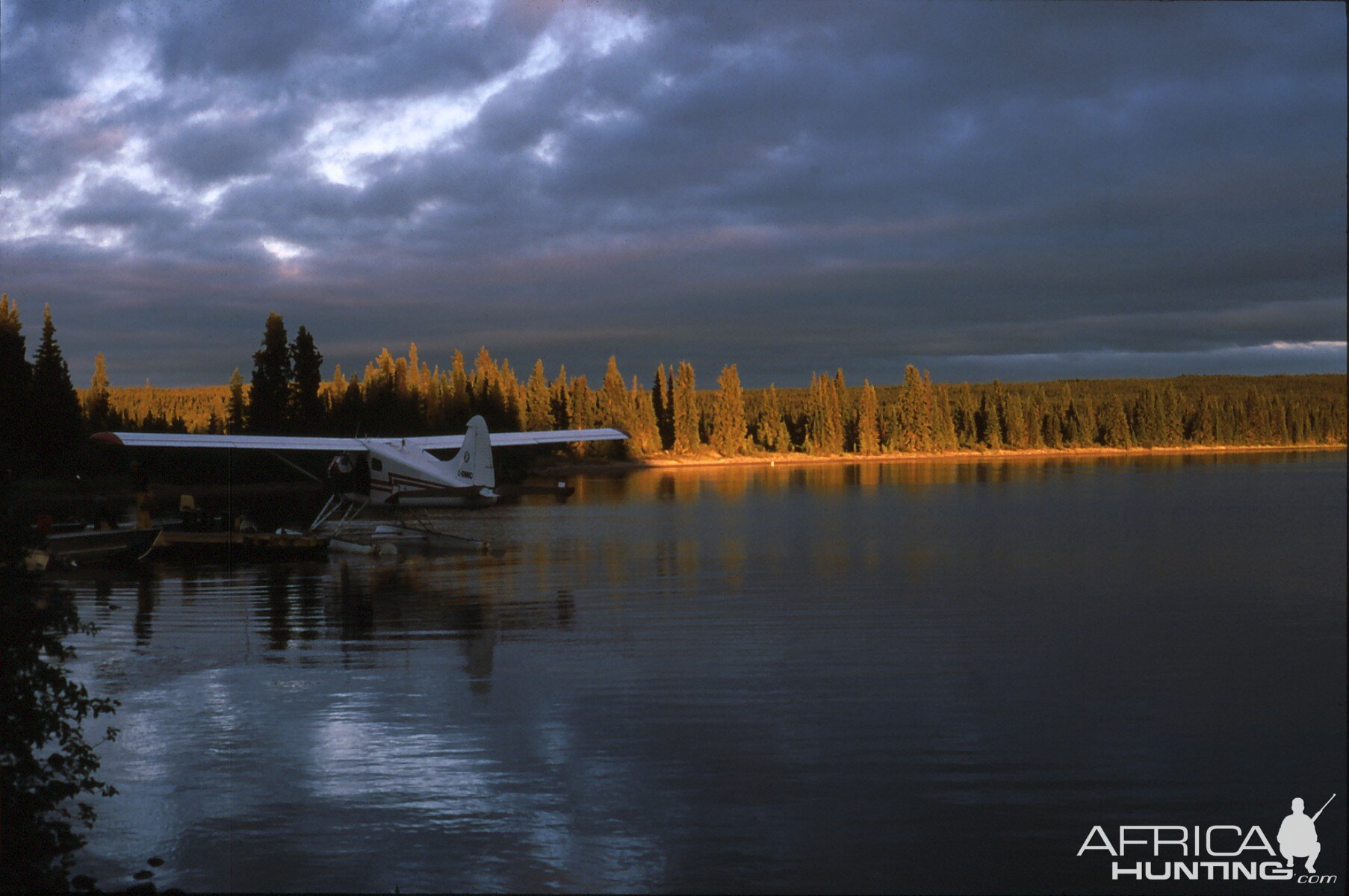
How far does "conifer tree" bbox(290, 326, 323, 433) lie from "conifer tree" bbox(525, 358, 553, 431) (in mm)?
56190

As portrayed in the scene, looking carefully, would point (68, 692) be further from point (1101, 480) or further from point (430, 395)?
point (430, 395)

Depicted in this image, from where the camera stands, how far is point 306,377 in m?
70.5

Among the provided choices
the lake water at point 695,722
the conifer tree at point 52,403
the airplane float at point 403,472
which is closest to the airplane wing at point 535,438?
the airplane float at point 403,472

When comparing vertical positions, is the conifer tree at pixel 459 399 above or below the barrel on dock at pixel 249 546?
above

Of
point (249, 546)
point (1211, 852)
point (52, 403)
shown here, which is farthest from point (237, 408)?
point (1211, 852)

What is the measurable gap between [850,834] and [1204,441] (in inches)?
6266

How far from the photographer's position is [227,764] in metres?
8.25

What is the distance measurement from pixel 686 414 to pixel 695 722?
136031 mm

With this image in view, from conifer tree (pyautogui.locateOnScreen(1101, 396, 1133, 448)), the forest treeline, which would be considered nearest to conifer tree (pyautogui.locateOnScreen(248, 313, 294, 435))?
the forest treeline

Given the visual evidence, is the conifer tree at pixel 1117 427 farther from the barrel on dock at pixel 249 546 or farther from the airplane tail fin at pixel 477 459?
the barrel on dock at pixel 249 546

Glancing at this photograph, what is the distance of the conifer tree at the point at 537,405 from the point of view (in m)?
128

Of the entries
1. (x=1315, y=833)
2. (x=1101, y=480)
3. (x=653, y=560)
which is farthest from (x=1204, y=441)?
(x=1315, y=833)

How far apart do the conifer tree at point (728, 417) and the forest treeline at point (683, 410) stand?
0.20 m

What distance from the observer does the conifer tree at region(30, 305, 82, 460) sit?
148 ft
